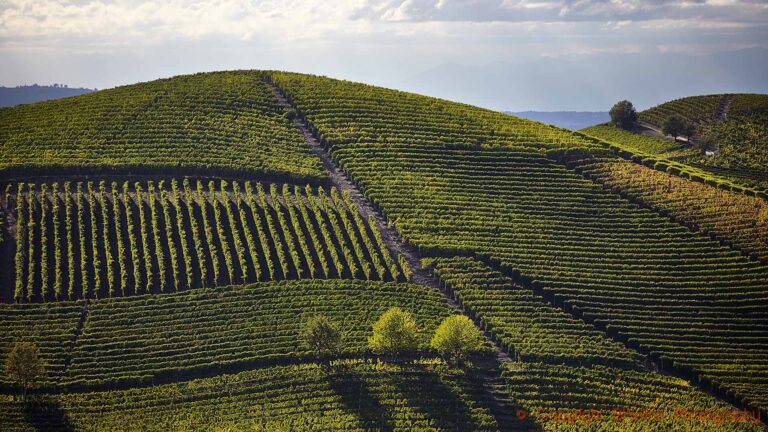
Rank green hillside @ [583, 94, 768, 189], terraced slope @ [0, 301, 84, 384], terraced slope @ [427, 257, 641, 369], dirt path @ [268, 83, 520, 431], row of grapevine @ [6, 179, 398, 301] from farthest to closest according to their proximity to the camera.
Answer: green hillside @ [583, 94, 768, 189], row of grapevine @ [6, 179, 398, 301], terraced slope @ [427, 257, 641, 369], terraced slope @ [0, 301, 84, 384], dirt path @ [268, 83, 520, 431]

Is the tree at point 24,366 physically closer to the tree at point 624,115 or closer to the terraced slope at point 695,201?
the terraced slope at point 695,201

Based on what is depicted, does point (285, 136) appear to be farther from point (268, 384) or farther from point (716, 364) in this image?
point (716, 364)

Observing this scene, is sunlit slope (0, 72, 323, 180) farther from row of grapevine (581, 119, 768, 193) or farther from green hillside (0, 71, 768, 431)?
row of grapevine (581, 119, 768, 193)

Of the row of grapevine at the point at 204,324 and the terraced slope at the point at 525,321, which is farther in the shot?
the terraced slope at the point at 525,321

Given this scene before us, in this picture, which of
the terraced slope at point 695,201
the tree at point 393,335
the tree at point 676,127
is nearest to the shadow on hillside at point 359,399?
the tree at point 393,335

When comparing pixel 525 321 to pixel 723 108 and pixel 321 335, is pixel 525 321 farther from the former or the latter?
pixel 723 108

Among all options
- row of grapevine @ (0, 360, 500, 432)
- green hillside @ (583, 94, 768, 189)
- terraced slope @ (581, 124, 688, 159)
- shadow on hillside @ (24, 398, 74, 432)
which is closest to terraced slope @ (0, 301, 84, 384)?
shadow on hillside @ (24, 398, 74, 432)

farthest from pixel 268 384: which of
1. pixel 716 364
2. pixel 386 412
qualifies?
pixel 716 364
